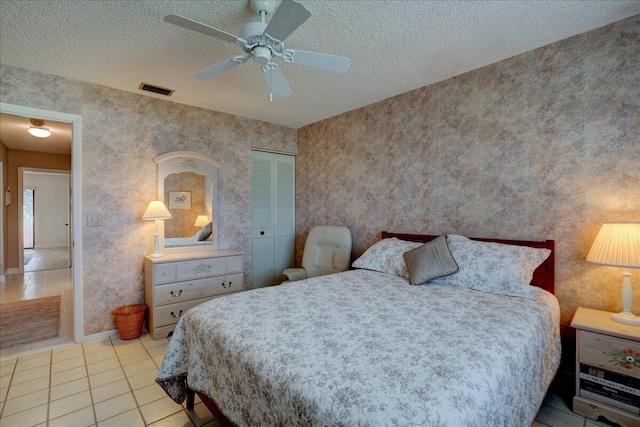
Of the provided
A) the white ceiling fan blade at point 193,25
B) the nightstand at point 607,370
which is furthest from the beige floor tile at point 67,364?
the nightstand at point 607,370

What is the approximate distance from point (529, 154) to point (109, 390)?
3638 mm

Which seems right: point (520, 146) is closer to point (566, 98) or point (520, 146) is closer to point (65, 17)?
point (566, 98)

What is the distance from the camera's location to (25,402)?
2045 millimetres

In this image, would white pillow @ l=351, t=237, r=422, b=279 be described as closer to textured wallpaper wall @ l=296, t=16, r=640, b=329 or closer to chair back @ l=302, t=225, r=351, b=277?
textured wallpaper wall @ l=296, t=16, r=640, b=329

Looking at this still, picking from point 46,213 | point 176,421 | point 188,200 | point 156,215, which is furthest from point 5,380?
point 46,213

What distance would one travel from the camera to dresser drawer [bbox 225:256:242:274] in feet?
11.5

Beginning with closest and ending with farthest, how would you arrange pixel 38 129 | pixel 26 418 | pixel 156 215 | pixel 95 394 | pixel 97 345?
pixel 26 418 → pixel 95 394 → pixel 97 345 → pixel 156 215 → pixel 38 129

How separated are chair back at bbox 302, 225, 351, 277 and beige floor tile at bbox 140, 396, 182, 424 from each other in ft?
6.44

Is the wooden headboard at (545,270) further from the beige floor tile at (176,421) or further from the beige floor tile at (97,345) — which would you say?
the beige floor tile at (97,345)

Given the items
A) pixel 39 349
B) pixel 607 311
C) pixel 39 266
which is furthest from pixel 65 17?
pixel 39 266

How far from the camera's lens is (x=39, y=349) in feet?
9.20

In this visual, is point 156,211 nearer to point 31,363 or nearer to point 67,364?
point 67,364

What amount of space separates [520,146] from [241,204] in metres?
3.14

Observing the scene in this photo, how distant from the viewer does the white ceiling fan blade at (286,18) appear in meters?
1.36
